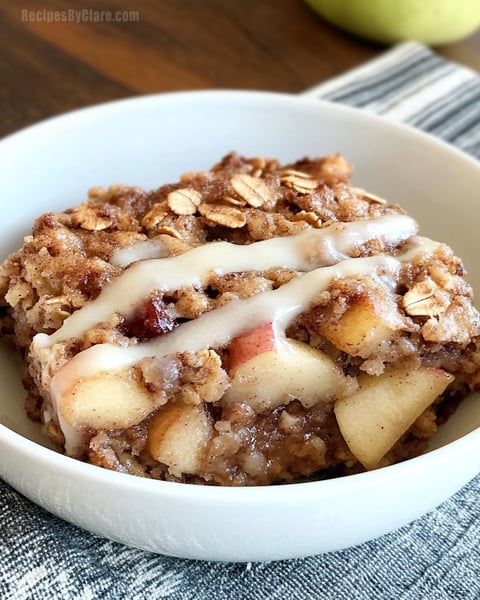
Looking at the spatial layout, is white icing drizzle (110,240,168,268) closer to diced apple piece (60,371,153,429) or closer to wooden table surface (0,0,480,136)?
diced apple piece (60,371,153,429)

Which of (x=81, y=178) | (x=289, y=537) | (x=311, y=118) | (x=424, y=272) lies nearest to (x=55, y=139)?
(x=81, y=178)

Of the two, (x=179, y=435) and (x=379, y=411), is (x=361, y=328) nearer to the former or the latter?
(x=379, y=411)

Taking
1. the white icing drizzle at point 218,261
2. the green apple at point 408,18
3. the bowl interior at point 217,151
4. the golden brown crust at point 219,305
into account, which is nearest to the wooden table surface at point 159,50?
the green apple at point 408,18

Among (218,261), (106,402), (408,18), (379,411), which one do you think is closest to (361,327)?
(379,411)

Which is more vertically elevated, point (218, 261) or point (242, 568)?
point (218, 261)

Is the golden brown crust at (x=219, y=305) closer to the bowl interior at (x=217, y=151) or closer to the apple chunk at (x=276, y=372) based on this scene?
the apple chunk at (x=276, y=372)

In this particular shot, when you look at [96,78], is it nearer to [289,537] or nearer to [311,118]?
[311,118]
